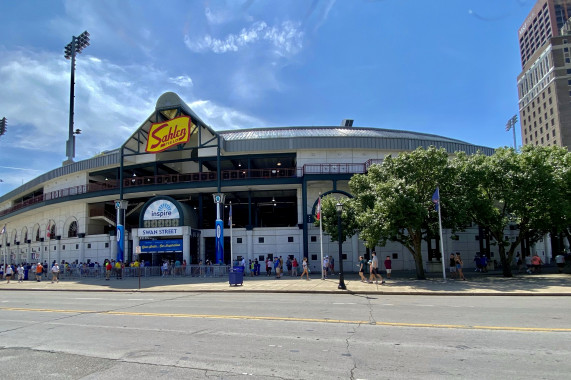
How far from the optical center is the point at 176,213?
34.1 meters

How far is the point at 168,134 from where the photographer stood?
36.5 metres

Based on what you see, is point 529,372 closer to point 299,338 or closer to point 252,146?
point 299,338

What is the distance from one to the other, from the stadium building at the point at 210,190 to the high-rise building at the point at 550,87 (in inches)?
2950

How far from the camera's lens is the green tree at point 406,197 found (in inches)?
842

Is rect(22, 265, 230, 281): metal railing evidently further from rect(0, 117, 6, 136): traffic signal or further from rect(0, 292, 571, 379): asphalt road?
rect(0, 117, 6, 136): traffic signal

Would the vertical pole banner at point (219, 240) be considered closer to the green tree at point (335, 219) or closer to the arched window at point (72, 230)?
the green tree at point (335, 219)

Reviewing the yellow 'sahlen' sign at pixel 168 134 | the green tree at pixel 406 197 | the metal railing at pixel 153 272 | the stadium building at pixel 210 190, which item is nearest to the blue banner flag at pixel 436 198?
the green tree at pixel 406 197

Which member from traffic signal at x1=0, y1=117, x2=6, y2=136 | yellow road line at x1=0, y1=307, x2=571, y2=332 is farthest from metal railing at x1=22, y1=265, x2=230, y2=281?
traffic signal at x1=0, y1=117, x2=6, y2=136

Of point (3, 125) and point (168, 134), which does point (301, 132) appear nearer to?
point (168, 134)

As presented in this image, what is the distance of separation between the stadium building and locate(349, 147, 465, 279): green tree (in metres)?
7.42

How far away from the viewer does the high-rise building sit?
95.1m

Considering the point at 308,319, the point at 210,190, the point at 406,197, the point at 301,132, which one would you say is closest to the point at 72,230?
the point at 210,190

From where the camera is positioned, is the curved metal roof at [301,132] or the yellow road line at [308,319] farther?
the curved metal roof at [301,132]

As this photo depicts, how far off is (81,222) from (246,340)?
4055cm
